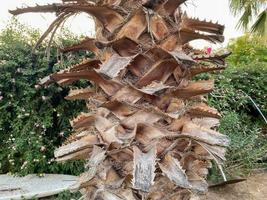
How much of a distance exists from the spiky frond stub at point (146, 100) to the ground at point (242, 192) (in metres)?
4.35

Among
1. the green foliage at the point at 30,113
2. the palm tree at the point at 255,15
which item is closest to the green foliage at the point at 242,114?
the green foliage at the point at 30,113

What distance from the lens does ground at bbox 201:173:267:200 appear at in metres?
5.65

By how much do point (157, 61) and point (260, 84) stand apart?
26.2 ft

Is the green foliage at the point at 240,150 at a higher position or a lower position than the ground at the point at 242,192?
higher

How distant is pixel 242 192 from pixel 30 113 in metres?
3.44

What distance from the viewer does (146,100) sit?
1.27 meters

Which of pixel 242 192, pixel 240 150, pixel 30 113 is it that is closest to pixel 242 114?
pixel 240 150

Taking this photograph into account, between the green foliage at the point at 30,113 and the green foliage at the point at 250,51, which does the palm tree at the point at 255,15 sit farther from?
the green foliage at the point at 30,113

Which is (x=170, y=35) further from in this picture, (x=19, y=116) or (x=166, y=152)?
(x=19, y=116)

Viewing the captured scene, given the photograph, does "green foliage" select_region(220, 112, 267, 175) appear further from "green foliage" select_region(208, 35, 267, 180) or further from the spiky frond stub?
the spiky frond stub

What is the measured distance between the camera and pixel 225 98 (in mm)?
7332

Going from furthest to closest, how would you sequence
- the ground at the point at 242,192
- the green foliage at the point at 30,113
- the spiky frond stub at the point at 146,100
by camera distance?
the green foliage at the point at 30,113
the ground at the point at 242,192
the spiky frond stub at the point at 146,100

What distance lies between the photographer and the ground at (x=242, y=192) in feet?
18.5

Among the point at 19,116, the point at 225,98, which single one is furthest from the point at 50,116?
the point at 225,98
